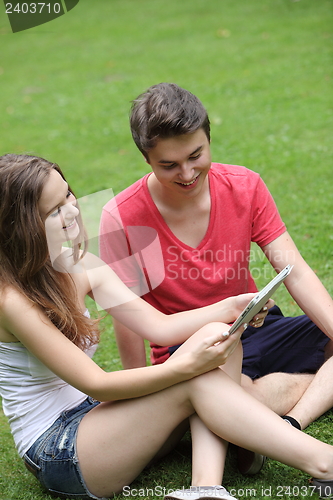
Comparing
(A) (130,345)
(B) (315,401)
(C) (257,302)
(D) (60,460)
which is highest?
(C) (257,302)

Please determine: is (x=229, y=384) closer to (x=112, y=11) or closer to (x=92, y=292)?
(x=92, y=292)

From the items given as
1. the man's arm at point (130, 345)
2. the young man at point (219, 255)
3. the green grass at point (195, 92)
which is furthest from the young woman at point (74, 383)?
the man's arm at point (130, 345)

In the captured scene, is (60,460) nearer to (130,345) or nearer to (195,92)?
(130,345)

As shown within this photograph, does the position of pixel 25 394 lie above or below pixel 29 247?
below

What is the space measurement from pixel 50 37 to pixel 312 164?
9.75 metres

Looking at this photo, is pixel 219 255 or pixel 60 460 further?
pixel 219 255

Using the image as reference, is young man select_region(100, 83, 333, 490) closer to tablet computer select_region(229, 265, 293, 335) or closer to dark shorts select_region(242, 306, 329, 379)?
dark shorts select_region(242, 306, 329, 379)

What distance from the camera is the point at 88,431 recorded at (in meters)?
2.31

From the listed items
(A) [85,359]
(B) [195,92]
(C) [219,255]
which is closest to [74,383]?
(A) [85,359]

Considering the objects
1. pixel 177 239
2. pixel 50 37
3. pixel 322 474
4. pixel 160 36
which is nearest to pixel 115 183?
pixel 177 239

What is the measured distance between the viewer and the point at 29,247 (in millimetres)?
2234

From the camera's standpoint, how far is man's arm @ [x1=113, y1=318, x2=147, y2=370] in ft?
9.88

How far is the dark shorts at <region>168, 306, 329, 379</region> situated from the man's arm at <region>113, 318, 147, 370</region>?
0.50 metres

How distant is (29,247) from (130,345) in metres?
0.98
